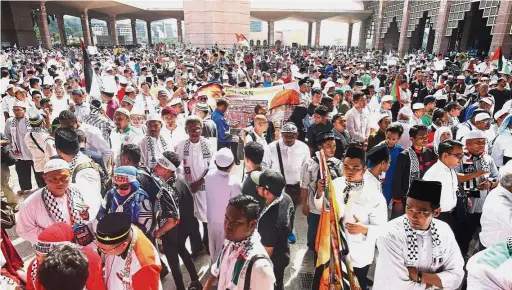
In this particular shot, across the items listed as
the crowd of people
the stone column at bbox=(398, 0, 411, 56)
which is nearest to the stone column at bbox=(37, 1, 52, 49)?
the crowd of people

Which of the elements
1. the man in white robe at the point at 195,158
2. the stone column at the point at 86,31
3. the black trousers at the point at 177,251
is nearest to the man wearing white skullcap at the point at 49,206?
the black trousers at the point at 177,251

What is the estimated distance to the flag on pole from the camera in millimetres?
1764

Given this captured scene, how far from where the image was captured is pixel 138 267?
1.96m

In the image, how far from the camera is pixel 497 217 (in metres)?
2.49

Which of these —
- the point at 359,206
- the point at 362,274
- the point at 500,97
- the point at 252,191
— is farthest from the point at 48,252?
the point at 500,97

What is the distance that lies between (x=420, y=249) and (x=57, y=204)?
8.89ft

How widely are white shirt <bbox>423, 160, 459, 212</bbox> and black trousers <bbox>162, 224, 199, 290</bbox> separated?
2506mm

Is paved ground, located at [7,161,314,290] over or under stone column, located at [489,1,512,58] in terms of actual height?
under

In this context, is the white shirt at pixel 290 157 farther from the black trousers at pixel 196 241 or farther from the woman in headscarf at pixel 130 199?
the woman in headscarf at pixel 130 199

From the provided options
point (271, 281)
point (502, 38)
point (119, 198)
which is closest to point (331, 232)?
point (271, 281)

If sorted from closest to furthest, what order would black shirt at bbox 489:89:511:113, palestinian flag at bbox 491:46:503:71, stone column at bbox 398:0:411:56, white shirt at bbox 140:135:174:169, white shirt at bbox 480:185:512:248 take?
white shirt at bbox 480:185:512:248 < white shirt at bbox 140:135:174:169 < black shirt at bbox 489:89:511:113 < palestinian flag at bbox 491:46:503:71 < stone column at bbox 398:0:411:56

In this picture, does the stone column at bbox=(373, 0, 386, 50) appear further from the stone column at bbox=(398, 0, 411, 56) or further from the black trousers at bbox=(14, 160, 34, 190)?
the black trousers at bbox=(14, 160, 34, 190)

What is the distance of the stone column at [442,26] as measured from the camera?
21309 mm

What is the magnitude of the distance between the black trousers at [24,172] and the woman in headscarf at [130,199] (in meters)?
3.71
